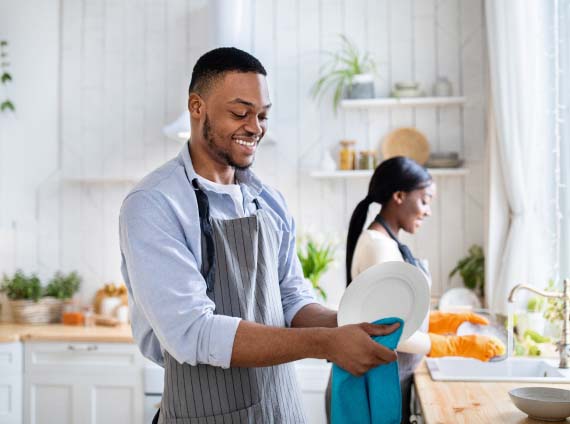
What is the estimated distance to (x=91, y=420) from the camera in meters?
3.78

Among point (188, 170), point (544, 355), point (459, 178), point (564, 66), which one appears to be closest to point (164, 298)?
point (188, 170)

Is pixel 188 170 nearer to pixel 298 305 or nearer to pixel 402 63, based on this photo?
pixel 298 305

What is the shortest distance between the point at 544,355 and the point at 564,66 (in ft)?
4.02

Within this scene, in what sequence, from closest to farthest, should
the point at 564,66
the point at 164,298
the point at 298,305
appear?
the point at 164,298
the point at 298,305
the point at 564,66

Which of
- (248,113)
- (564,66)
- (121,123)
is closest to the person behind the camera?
(248,113)

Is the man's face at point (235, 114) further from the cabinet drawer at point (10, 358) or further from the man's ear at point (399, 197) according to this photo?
the cabinet drawer at point (10, 358)

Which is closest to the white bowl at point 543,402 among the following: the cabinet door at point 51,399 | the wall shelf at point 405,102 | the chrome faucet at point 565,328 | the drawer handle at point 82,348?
the chrome faucet at point 565,328

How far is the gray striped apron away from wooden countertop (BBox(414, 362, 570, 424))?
0.41 m

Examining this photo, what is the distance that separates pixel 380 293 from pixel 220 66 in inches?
24.3

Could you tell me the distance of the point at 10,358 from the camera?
12.4ft

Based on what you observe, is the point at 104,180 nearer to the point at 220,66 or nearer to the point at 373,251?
the point at 373,251

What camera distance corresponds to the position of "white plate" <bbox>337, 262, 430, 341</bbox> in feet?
5.09

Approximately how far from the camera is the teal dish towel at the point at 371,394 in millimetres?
1481

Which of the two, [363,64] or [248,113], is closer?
[248,113]
